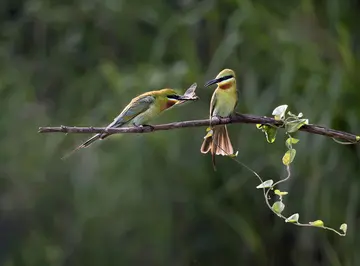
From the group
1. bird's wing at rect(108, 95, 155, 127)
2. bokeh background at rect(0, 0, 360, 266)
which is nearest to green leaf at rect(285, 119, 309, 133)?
bird's wing at rect(108, 95, 155, 127)

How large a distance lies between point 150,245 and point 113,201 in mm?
112

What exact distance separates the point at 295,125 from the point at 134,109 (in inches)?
6.0

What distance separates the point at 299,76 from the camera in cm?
141

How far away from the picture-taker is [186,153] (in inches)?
57.4

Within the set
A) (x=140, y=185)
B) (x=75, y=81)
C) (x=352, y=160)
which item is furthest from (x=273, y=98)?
(x=75, y=81)

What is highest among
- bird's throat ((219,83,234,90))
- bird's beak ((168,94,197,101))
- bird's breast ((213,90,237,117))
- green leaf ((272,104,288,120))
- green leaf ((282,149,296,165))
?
bird's throat ((219,83,234,90))

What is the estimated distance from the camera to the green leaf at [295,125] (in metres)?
0.59

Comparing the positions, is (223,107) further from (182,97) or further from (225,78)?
(182,97)

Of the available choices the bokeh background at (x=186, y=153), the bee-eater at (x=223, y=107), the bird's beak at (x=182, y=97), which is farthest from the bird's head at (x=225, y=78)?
the bokeh background at (x=186, y=153)

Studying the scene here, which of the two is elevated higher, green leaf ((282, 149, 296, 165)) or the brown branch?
the brown branch

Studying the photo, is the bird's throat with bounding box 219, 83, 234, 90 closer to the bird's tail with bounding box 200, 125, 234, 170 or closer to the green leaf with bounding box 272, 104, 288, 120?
the bird's tail with bounding box 200, 125, 234, 170

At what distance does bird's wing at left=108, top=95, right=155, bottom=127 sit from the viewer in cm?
67

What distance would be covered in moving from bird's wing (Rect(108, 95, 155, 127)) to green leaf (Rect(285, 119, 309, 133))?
0.42ft

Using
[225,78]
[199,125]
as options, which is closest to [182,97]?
[199,125]
